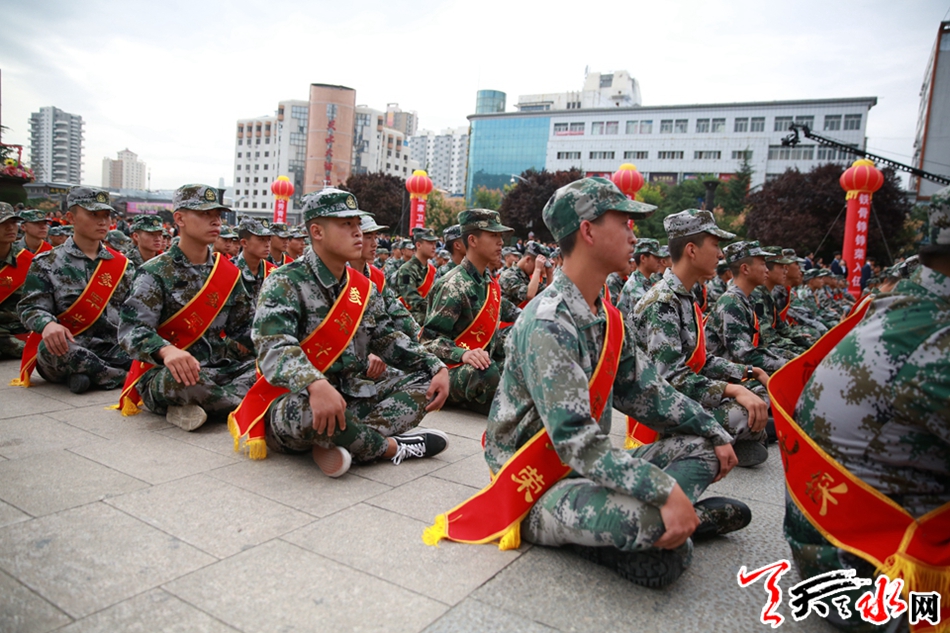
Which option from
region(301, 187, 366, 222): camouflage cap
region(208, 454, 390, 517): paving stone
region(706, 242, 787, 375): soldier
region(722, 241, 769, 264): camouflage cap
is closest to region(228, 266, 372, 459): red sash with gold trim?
region(208, 454, 390, 517): paving stone

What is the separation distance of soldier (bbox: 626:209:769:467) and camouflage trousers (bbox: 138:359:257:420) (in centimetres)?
297

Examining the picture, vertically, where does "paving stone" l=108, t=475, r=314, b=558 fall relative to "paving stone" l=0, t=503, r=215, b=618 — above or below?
below

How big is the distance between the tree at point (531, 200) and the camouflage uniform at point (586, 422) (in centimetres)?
4676

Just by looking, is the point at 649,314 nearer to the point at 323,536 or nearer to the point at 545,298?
the point at 545,298

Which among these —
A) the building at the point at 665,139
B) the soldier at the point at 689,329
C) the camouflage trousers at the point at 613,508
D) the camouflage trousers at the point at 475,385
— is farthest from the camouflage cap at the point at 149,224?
the building at the point at 665,139

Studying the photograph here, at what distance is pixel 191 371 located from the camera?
153 inches

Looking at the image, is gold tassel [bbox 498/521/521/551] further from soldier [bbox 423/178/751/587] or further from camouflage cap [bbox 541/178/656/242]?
camouflage cap [bbox 541/178/656/242]

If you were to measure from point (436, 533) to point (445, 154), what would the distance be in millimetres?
158938

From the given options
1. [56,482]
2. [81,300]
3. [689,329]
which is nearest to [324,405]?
[56,482]

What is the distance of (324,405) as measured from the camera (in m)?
3.12

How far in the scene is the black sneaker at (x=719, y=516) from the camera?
2887mm

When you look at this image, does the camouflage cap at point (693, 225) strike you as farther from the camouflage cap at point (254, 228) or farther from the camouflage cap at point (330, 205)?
the camouflage cap at point (254, 228)

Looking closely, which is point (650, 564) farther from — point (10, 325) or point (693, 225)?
point (10, 325)

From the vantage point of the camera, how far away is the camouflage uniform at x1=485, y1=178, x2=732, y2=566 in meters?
2.22
